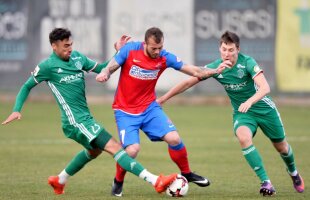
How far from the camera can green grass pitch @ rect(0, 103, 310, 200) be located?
11344mm

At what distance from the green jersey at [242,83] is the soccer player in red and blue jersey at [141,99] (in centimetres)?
34

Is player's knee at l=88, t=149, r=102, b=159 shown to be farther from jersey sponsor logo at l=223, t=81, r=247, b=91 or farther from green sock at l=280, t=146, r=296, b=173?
green sock at l=280, t=146, r=296, b=173

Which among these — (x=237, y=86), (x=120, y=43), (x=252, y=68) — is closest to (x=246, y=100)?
(x=237, y=86)

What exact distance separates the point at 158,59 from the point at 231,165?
12.9ft

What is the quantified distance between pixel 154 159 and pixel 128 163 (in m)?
5.14

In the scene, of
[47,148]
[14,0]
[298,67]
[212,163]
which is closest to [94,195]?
[212,163]

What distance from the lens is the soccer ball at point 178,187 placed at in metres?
10.4

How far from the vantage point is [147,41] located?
1087 centimetres

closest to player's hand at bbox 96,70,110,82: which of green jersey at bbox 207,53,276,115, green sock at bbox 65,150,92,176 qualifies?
green sock at bbox 65,150,92,176

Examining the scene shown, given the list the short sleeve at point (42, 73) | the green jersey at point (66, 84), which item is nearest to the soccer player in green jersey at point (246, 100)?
the green jersey at point (66, 84)

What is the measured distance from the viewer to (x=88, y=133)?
10664 millimetres

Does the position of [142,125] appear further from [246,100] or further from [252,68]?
[252,68]

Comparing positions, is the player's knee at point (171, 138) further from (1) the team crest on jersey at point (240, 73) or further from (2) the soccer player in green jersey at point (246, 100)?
(1) the team crest on jersey at point (240, 73)

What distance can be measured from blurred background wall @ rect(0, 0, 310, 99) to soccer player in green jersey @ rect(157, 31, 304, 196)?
41.8 feet
